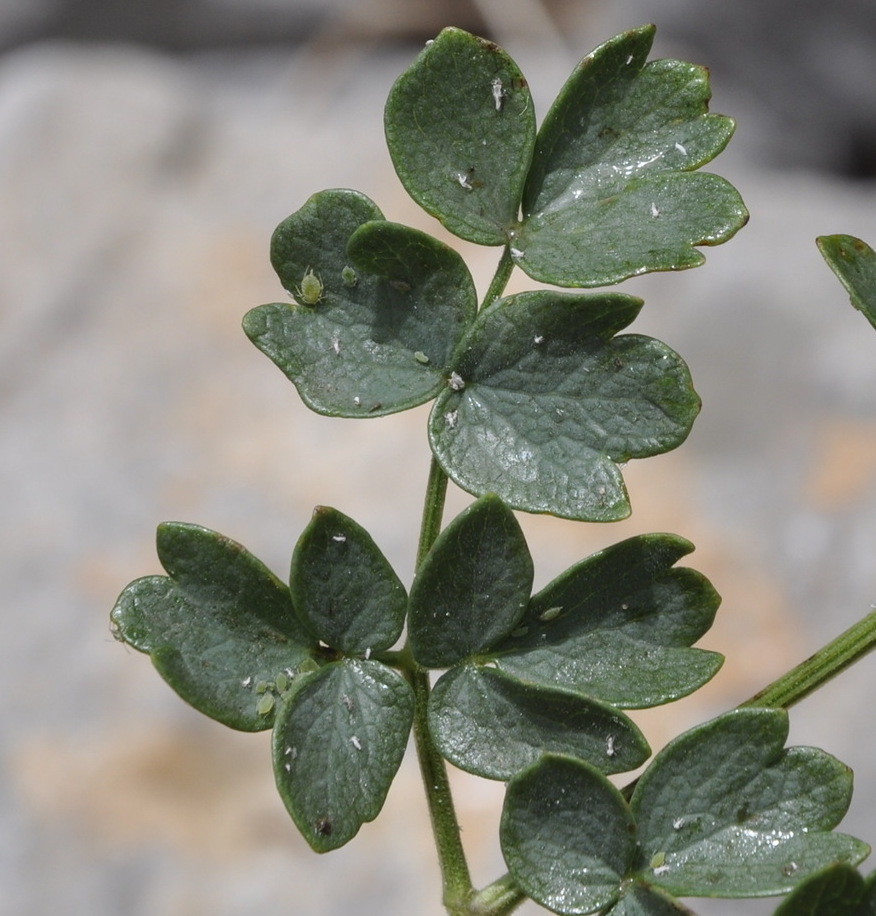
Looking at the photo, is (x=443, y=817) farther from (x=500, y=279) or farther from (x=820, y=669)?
(x=500, y=279)

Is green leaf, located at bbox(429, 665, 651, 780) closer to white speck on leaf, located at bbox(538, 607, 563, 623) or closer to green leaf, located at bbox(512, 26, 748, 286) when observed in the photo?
white speck on leaf, located at bbox(538, 607, 563, 623)

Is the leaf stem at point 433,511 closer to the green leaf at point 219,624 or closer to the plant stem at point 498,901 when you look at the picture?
the green leaf at point 219,624

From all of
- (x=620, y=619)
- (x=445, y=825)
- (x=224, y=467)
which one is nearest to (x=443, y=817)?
(x=445, y=825)

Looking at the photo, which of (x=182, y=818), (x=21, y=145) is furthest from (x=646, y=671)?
(x=21, y=145)

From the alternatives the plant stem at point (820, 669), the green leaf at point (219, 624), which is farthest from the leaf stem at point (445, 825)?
the plant stem at point (820, 669)

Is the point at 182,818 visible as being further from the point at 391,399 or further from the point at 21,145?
the point at 21,145
